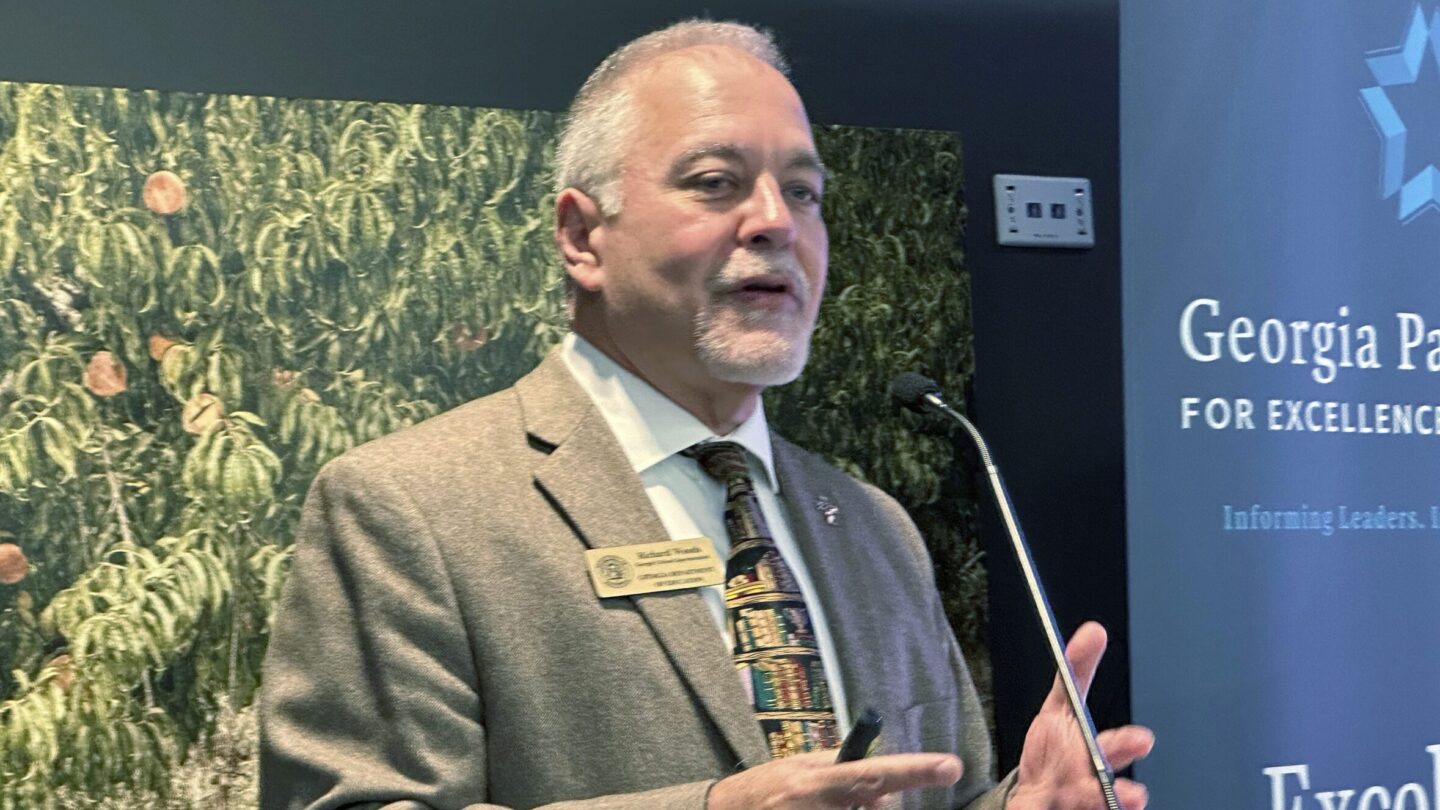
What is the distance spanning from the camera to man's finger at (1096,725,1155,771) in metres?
1.78

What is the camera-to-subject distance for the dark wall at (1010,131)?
9.21 feet

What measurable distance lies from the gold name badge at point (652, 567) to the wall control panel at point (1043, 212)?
4.59 ft

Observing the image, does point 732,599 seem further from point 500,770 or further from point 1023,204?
point 1023,204

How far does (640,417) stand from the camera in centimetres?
201

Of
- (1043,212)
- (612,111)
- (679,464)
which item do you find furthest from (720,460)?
(1043,212)

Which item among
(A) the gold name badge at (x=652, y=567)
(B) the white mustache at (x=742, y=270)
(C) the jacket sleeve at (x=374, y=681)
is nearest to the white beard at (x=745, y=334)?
(B) the white mustache at (x=742, y=270)

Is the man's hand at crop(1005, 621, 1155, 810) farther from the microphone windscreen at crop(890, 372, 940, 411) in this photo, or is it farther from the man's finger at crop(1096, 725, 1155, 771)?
the microphone windscreen at crop(890, 372, 940, 411)

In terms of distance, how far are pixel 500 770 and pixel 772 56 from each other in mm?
1057

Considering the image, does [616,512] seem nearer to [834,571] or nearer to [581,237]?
[834,571]

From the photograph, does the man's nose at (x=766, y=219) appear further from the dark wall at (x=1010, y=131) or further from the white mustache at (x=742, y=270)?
the dark wall at (x=1010, y=131)

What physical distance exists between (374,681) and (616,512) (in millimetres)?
342

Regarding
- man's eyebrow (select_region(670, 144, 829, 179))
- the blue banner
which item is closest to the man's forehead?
man's eyebrow (select_region(670, 144, 829, 179))

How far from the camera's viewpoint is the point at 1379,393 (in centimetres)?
255

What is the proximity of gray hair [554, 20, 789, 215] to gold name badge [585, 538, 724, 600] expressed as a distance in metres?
0.48
